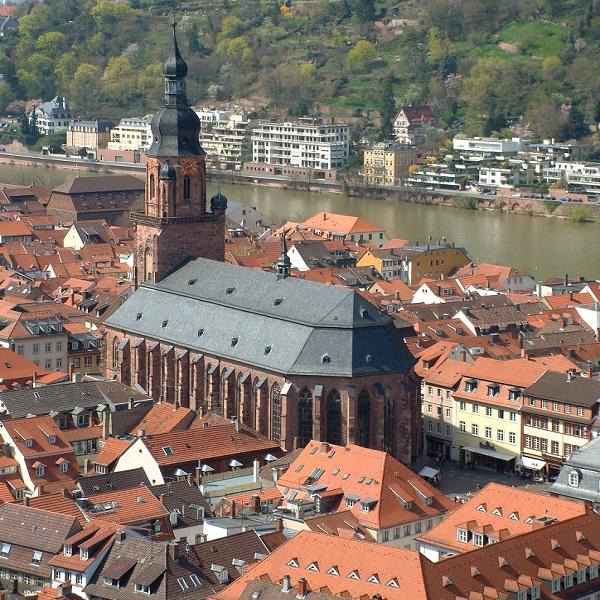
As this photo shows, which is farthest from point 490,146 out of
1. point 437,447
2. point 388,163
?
point 437,447

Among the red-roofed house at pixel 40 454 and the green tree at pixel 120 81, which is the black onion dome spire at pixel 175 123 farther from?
the green tree at pixel 120 81

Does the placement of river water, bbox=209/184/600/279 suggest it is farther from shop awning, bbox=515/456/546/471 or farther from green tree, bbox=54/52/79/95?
green tree, bbox=54/52/79/95

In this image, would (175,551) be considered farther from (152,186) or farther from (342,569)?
(152,186)

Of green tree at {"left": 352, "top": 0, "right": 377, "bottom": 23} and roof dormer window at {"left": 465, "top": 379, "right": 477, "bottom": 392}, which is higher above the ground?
green tree at {"left": 352, "top": 0, "right": 377, "bottom": 23}

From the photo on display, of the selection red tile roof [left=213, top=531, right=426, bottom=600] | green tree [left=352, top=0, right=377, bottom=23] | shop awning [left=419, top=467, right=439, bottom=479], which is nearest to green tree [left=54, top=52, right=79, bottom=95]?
green tree [left=352, top=0, right=377, bottom=23]

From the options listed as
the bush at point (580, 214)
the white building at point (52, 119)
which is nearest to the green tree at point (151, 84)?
the white building at point (52, 119)

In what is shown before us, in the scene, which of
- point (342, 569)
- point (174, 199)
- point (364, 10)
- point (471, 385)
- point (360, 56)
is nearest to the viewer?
point (342, 569)

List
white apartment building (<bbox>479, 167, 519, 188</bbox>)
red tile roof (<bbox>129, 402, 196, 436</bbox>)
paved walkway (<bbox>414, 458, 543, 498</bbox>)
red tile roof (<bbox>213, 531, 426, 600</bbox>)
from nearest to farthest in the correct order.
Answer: red tile roof (<bbox>213, 531, 426, 600</bbox>) → paved walkway (<bbox>414, 458, 543, 498</bbox>) → red tile roof (<bbox>129, 402, 196, 436</bbox>) → white apartment building (<bbox>479, 167, 519, 188</bbox>)
